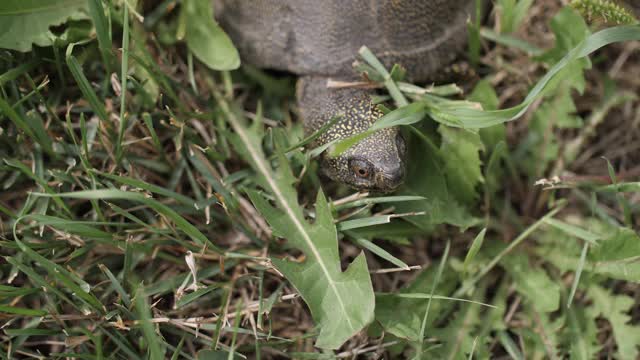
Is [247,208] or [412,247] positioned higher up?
[247,208]

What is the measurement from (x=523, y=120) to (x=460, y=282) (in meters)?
0.80

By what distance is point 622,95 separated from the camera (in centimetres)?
256

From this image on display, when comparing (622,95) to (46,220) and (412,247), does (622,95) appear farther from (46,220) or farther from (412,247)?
(46,220)

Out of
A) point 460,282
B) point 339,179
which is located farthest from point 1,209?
point 460,282

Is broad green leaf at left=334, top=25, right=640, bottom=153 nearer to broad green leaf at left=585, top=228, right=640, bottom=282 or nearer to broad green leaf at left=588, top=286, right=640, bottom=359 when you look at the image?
broad green leaf at left=585, top=228, right=640, bottom=282

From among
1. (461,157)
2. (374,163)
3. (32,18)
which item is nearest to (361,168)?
(374,163)

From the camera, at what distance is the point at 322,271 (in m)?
1.87

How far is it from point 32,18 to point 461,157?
167 centimetres

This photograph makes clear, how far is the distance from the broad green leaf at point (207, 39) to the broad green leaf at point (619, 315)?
1.65 meters

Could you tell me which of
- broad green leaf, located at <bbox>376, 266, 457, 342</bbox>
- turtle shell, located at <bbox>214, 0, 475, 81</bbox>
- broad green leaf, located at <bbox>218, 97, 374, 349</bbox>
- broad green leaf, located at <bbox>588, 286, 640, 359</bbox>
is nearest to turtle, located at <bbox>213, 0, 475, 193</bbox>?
turtle shell, located at <bbox>214, 0, 475, 81</bbox>

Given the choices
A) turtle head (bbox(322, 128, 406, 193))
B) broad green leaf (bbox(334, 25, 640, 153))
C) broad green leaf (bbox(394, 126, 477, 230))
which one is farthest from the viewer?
broad green leaf (bbox(394, 126, 477, 230))

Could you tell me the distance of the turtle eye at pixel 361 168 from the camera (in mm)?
2064

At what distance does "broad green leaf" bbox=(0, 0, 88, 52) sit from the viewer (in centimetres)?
208

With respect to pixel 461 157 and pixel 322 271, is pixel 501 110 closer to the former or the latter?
pixel 461 157
